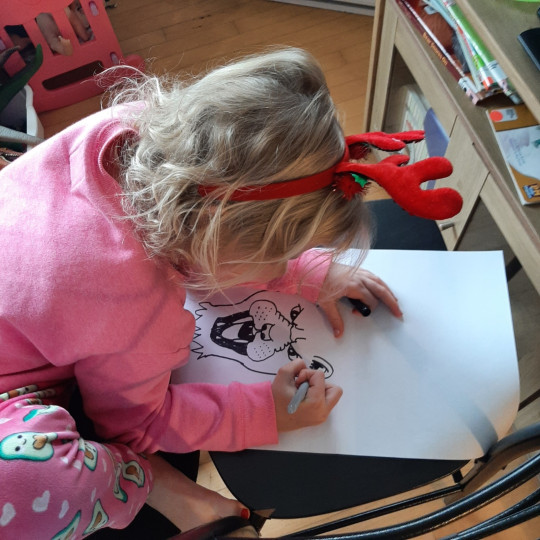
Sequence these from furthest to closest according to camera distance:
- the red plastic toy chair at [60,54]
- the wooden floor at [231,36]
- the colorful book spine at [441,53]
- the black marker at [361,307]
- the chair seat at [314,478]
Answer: the wooden floor at [231,36] → the red plastic toy chair at [60,54] → the colorful book spine at [441,53] → the black marker at [361,307] → the chair seat at [314,478]

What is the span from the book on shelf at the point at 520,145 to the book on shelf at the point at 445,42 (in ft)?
0.16

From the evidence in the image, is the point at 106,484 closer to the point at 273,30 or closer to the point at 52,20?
the point at 52,20

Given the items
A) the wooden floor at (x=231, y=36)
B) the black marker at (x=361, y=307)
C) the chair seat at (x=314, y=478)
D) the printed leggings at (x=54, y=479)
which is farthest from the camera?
the wooden floor at (x=231, y=36)

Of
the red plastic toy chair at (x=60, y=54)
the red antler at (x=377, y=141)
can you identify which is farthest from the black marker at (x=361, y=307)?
the red plastic toy chair at (x=60, y=54)

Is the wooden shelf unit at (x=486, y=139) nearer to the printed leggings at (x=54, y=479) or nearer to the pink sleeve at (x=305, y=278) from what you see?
the pink sleeve at (x=305, y=278)

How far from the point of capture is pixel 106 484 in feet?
1.63

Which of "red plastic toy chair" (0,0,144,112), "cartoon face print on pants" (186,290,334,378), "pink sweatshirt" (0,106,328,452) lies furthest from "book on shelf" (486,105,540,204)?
"red plastic toy chair" (0,0,144,112)

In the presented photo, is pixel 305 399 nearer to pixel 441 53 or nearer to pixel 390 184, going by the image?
pixel 390 184

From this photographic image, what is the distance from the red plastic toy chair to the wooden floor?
2.1 inches

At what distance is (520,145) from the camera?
0.81 m

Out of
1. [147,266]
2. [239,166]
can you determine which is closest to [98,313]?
[147,266]

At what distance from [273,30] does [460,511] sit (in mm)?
1706

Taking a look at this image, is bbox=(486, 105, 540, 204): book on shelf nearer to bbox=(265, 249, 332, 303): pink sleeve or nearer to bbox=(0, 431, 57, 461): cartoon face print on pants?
bbox=(265, 249, 332, 303): pink sleeve

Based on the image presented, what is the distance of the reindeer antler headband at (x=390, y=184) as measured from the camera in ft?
1.57
